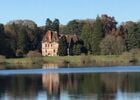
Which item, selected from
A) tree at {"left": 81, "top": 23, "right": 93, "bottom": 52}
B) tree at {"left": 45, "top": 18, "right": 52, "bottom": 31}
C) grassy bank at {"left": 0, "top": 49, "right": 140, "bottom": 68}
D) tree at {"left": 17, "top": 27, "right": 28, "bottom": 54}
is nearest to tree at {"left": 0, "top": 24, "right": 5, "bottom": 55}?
tree at {"left": 17, "top": 27, "right": 28, "bottom": 54}

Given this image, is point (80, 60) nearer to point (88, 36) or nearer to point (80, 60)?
point (80, 60)

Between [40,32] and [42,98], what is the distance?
372 feet

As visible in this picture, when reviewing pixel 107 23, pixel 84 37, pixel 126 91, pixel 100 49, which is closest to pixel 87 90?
pixel 126 91

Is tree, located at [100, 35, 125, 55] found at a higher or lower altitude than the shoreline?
higher

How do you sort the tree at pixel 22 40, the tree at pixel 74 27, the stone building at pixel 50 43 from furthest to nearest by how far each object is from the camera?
the tree at pixel 74 27
the stone building at pixel 50 43
the tree at pixel 22 40

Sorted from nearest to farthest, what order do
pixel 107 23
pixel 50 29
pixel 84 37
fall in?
pixel 84 37
pixel 107 23
pixel 50 29

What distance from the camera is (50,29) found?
16125cm

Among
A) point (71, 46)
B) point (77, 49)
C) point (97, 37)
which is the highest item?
point (97, 37)

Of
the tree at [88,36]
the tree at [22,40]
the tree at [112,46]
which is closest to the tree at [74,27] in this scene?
the tree at [88,36]

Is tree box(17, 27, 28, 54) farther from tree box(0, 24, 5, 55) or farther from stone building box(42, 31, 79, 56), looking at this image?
stone building box(42, 31, 79, 56)

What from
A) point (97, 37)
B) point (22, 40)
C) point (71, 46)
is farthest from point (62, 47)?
point (22, 40)

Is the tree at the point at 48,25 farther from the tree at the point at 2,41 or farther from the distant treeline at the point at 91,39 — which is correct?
the tree at the point at 2,41

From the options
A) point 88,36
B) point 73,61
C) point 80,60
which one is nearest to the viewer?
point 80,60

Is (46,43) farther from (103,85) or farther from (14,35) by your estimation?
(103,85)
